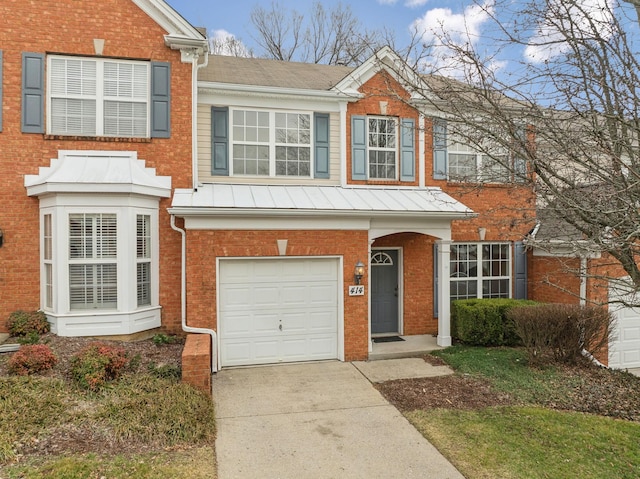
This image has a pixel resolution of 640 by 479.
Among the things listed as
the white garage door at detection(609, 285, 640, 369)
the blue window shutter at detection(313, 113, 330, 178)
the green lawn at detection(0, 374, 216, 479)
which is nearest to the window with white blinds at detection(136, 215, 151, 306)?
the green lawn at detection(0, 374, 216, 479)

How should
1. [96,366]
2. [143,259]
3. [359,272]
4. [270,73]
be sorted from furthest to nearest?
[270,73]
[359,272]
[143,259]
[96,366]

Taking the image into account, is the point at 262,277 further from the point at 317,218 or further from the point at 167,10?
the point at 167,10

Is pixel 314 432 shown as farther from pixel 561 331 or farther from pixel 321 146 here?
pixel 321 146

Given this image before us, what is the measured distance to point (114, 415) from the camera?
18.1ft

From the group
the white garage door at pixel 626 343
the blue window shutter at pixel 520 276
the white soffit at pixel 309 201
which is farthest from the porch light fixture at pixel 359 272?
the white garage door at pixel 626 343

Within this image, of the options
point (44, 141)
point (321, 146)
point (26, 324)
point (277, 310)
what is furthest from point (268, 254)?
point (44, 141)

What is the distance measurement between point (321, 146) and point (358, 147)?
940mm

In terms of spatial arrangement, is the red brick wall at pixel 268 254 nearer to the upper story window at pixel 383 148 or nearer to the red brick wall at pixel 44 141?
the red brick wall at pixel 44 141

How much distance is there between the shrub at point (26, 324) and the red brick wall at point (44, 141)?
263mm

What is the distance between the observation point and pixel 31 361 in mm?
6516

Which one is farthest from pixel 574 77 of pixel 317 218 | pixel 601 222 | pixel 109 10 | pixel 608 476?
pixel 109 10

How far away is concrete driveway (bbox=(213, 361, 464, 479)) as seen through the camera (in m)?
4.72

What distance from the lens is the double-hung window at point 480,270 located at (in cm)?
1105

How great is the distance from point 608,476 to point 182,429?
4961mm
